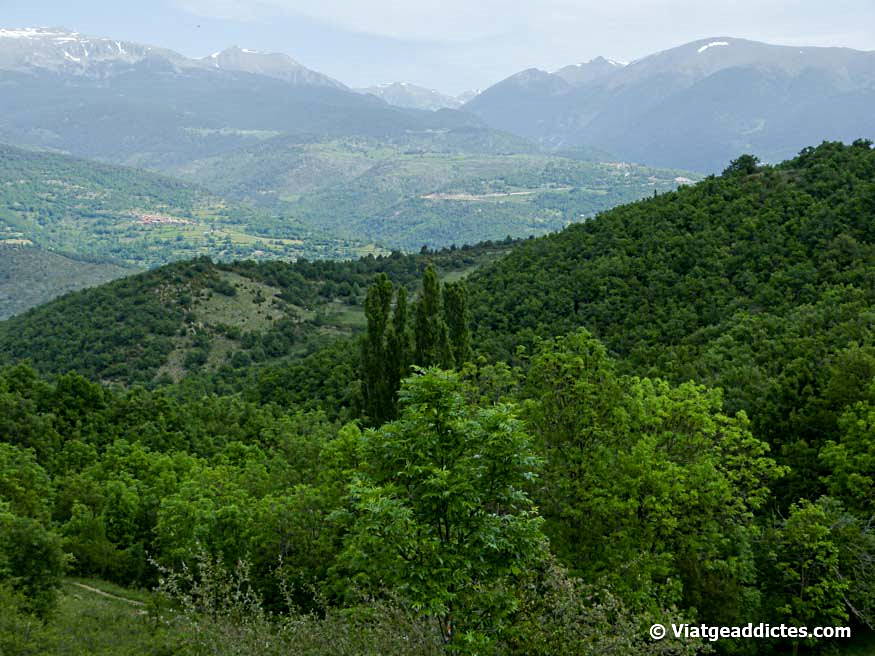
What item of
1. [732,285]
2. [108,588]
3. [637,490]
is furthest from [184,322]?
[637,490]

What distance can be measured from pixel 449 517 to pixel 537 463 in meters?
2.00

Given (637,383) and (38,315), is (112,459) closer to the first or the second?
(637,383)

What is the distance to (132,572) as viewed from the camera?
2920 cm

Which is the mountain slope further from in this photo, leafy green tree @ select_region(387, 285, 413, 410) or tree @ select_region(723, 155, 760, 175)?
leafy green tree @ select_region(387, 285, 413, 410)

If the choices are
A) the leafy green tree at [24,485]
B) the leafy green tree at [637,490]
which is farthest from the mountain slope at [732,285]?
the leafy green tree at [24,485]

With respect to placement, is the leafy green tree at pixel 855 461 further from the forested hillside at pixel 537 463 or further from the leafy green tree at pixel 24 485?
the leafy green tree at pixel 24 485

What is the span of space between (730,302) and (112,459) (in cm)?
4217

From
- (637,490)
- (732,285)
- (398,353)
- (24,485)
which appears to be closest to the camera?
(637,490)

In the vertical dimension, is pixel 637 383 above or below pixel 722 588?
above

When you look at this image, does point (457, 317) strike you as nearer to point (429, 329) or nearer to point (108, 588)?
point (429, 329)

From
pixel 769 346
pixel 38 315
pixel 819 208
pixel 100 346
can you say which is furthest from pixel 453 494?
pixel 38 315

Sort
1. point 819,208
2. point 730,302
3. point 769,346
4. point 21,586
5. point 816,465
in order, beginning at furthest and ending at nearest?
point 819,208
point 730,302
point 769,346
point 816,465
point 21,586

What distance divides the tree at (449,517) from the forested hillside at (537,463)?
58mm

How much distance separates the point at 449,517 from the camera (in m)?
14.0
